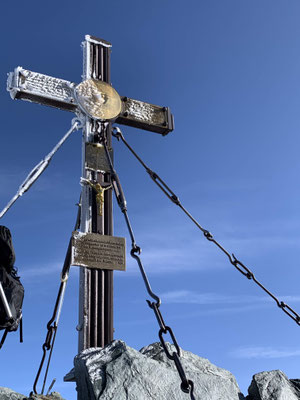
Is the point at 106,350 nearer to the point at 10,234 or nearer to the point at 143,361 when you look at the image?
the point at 143,361

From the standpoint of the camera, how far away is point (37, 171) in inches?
286

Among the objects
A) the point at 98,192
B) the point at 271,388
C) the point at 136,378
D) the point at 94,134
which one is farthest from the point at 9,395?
the point at 94,134

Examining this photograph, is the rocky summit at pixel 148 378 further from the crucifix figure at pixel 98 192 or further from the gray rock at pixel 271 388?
the crucifix figure at pixel 98 192

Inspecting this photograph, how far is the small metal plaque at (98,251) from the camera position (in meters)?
6.81

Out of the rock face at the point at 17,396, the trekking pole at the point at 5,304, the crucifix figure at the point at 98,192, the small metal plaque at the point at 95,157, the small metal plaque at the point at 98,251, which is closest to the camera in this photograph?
the trekking pole at the point at 5,304

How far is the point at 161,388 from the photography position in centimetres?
472

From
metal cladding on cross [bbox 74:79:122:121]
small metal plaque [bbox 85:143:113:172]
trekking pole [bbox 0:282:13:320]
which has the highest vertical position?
metal cladding on cross [bbox 74:79:122:121]

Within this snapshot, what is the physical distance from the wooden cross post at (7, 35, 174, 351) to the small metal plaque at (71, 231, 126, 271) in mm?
114

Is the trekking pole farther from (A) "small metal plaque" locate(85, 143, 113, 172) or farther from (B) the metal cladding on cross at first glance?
(B) the metal cladding on cross

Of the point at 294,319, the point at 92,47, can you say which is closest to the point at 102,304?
the point at 294,319

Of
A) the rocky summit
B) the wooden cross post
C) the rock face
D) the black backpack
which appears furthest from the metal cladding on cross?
the rock face

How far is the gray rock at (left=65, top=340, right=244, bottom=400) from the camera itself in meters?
4.62

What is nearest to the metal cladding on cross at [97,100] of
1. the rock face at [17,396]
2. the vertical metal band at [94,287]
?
the vertical metal band at [94,287]

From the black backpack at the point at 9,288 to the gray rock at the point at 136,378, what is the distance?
94 cm
